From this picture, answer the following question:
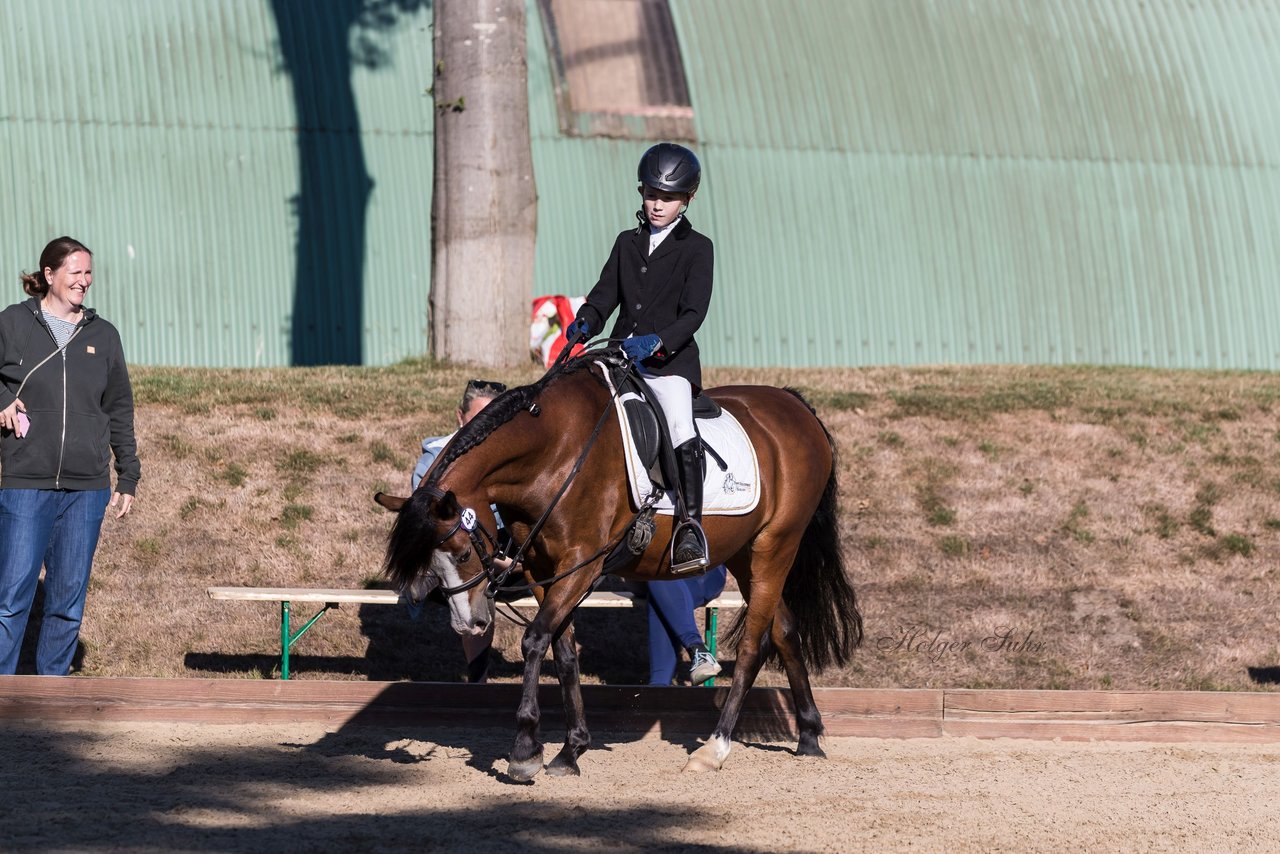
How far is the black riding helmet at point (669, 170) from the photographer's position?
7.43 metres

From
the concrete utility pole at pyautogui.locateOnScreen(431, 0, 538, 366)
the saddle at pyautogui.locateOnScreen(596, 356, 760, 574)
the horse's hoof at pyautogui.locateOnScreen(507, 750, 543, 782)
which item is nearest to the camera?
the horse's hoof at pyautogui.locateOnScreen(507, 750, 543, 782)

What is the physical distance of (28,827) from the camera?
5.73m

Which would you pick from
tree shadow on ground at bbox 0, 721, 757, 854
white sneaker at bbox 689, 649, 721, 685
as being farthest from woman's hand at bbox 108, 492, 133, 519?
white sneaker at bbox 689, 649, 721, 685

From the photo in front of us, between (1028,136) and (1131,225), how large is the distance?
1.59 meters

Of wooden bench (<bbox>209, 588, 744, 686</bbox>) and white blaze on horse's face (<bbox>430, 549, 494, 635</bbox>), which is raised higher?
white blaze on horse's face (<bbox>430, 549, 494, 635</bbox>)

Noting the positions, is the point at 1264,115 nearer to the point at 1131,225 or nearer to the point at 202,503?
the point at 1131,225

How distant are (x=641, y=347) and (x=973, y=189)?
39.4 feet

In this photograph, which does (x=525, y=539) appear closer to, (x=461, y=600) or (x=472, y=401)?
(x=461, y=600)

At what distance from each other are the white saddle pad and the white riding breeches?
15 centimetres

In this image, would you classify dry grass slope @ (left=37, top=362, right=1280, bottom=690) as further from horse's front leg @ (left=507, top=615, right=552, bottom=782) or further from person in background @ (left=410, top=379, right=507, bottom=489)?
horse's front leg @ (left=507, top=615, right=552, bottom=782)

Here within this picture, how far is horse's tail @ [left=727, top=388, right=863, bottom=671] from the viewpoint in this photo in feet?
27.0

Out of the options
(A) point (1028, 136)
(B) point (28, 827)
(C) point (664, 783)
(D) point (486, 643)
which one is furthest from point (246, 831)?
(A) point (1028, 136)

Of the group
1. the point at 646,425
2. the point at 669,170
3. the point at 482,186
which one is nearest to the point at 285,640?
the point at 646,425

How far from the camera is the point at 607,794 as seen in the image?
21.9ft
